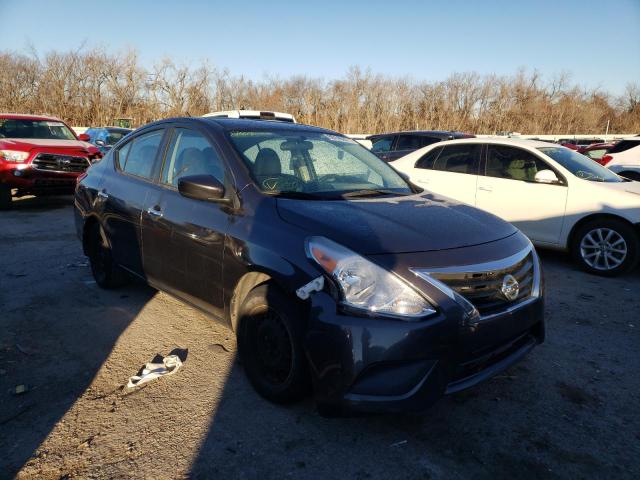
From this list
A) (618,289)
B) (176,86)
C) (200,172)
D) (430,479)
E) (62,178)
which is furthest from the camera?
(176,86)

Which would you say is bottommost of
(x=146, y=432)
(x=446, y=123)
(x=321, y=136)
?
(x=146, y=432)

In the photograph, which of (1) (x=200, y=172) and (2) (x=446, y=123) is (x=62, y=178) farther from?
(2) (x=446, y=123)

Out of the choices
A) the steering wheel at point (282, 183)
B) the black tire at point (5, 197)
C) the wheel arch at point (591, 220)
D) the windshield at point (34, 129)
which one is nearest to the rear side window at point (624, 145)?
the wheel arch at point (591, 220)

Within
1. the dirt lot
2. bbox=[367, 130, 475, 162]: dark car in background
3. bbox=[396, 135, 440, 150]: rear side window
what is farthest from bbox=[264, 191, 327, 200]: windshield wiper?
bbox=[396, 135, 440, 150]: rear side window

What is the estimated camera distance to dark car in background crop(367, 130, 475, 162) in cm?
1066

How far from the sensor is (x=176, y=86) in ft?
139

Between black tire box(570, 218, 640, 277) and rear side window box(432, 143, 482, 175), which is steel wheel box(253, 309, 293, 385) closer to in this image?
black tire box(570, 218, 640, 277)

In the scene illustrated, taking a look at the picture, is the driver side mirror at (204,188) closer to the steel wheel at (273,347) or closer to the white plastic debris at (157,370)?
the steel wheel at (273,347)

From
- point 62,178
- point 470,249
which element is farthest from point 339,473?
point 62,178

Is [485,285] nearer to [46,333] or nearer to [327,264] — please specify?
[327,264]

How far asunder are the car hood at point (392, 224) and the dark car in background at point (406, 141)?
25.0 ft

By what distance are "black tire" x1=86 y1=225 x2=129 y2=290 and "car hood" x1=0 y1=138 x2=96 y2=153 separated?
566cm

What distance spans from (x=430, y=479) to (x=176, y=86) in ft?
147

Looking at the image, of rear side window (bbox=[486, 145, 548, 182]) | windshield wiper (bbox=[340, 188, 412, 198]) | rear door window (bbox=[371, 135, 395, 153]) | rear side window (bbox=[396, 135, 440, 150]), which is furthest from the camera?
rear door window (bbox=[371, 135, 395, 153])
